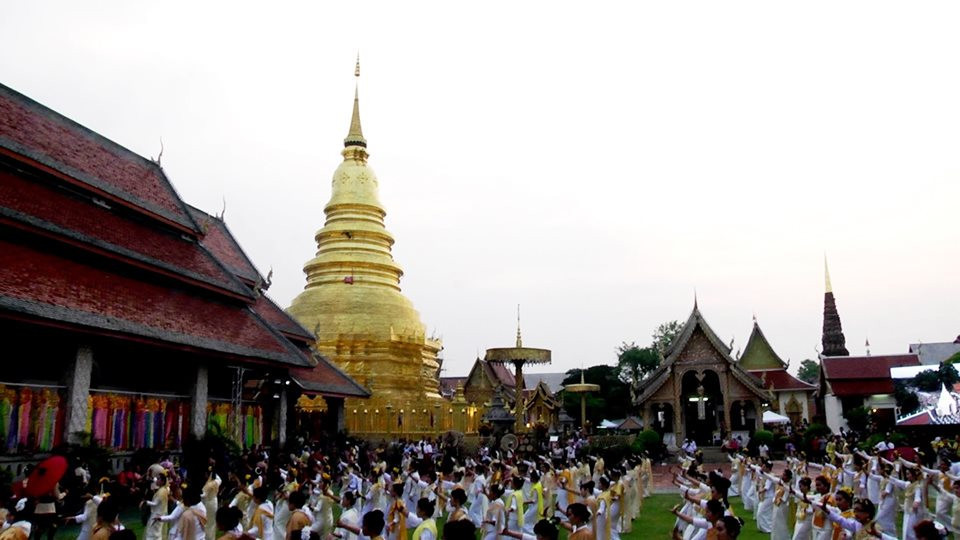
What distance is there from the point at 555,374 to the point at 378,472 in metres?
89.4

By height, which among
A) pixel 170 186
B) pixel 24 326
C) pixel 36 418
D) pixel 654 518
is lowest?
pixel 654 518

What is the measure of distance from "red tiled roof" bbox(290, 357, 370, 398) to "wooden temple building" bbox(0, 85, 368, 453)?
95 centimetres

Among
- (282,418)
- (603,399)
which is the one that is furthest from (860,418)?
(282,418)

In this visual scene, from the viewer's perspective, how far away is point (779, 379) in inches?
1949

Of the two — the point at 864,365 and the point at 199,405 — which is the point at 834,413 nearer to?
the point at 864,365

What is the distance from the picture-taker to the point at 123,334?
15781mm

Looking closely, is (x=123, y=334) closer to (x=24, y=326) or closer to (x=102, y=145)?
(x=24, y=326)

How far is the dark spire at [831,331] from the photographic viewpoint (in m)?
62.0

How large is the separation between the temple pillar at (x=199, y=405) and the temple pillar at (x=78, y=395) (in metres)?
3.23

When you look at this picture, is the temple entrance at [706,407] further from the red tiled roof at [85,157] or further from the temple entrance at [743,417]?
the red tiled roof at [85,157]

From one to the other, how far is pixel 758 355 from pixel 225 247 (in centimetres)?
3739

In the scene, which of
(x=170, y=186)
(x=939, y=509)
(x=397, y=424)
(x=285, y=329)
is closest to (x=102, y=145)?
(x=170, y=186)

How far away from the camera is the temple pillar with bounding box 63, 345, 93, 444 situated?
50.1 ft

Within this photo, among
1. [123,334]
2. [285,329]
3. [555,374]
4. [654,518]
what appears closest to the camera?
[123,334]
